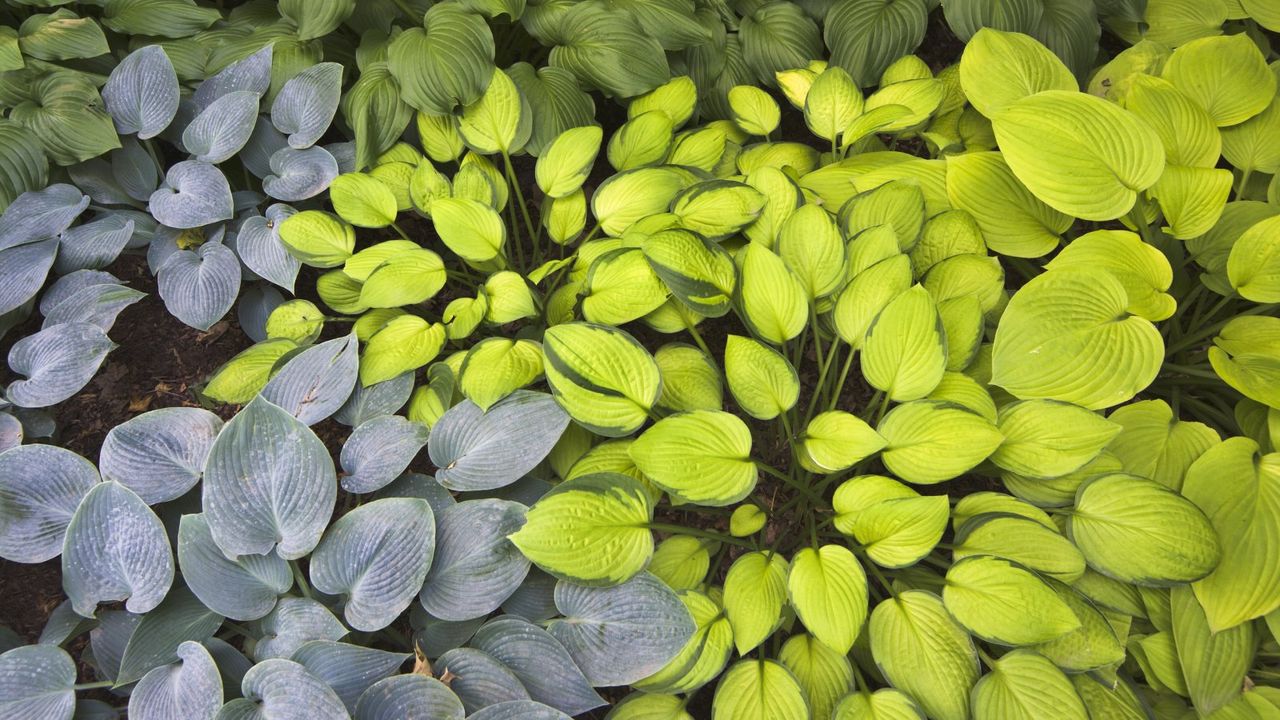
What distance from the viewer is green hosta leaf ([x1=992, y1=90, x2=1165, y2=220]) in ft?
4.88

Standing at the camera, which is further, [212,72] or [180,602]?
[212,72]

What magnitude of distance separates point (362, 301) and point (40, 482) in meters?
0.62

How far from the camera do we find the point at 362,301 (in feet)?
5.14

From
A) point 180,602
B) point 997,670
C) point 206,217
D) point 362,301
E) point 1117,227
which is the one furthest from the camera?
point 1117,227

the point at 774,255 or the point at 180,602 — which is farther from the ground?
the point at 774,255

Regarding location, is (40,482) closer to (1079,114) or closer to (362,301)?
(362,301)

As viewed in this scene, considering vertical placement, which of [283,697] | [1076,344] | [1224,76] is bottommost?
[283,697]

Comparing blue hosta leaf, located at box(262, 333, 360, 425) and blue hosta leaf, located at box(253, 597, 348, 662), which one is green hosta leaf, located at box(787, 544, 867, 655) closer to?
blue hosta leaf, located at box(253, 597, 348, 662)

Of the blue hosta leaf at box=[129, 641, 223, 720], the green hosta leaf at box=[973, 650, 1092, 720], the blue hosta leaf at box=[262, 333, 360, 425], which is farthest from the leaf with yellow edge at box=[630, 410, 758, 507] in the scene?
the blue hosta leaf at box=[129, 641, 223, 720]

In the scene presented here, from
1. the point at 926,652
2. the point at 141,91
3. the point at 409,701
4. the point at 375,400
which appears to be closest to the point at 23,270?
the point at 141,91

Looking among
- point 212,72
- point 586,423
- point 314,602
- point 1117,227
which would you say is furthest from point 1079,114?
point 212,72

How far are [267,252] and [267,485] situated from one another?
62 centimetres

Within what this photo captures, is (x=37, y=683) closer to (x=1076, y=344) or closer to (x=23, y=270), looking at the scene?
(x=23, y=270)

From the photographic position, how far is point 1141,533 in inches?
49.6
